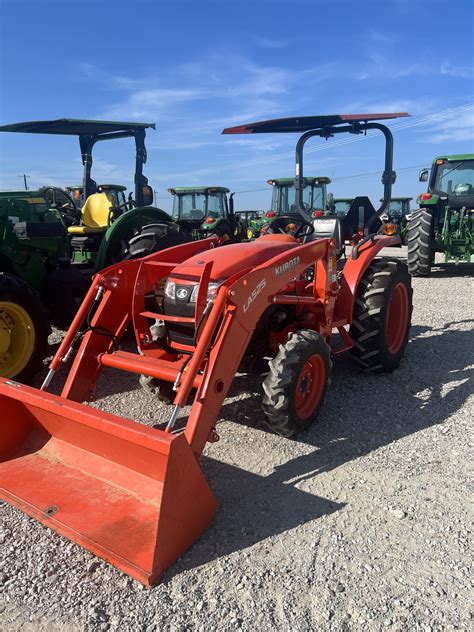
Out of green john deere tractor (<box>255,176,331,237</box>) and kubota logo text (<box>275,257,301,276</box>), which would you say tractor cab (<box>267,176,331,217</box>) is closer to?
green john deere tractor (<box>255,176,331,237</box>)

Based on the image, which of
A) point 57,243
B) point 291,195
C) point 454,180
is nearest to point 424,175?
point 454,180

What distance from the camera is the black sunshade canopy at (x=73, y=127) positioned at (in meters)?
6.54

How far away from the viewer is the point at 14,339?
4312mm

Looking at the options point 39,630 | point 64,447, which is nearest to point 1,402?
point 64,447

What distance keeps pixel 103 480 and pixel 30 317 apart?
2.11 metres

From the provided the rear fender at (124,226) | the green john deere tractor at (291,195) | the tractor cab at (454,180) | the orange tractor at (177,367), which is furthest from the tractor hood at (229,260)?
the green john deere tractor at (291,195)

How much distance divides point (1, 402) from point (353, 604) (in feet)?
7.12

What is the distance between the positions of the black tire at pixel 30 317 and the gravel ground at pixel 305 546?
40.0 inches

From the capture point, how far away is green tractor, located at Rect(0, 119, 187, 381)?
4.27 meters

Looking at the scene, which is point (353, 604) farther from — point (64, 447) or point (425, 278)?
point (425, 278)

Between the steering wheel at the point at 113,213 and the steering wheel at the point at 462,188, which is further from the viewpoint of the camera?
the steering wheel at the point at 462,188

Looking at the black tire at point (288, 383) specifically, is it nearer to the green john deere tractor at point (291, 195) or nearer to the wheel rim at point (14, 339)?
the wheel rim at point (14, 339)

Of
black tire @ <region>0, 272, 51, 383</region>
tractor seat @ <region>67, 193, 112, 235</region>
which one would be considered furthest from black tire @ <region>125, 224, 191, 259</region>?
black tire @ <region>0, 272, 51, 383</region>

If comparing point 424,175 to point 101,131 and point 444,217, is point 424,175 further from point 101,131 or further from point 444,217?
point 101,131
